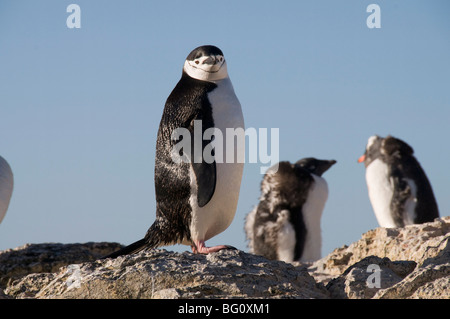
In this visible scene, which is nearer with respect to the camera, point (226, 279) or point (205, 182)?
point (226, 279)

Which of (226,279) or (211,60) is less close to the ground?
(211,60)

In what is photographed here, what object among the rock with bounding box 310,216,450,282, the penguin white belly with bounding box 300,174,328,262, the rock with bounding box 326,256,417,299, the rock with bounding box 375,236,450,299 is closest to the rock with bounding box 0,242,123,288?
the rock with bounding box 310,216,450,282

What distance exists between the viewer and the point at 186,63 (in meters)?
6.79

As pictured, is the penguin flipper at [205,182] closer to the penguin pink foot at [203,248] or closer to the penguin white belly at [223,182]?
the penguin white belly at [223,182]

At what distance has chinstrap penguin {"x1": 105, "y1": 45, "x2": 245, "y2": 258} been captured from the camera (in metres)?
6.21

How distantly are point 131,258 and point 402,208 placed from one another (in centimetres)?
1113

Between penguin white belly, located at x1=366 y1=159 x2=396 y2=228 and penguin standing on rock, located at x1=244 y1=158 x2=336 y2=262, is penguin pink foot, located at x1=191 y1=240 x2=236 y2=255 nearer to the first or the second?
penguin standing on rock, located at x1=244 y1=158 x2=336 y2=262

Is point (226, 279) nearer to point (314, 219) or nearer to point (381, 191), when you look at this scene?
point (314, 219)

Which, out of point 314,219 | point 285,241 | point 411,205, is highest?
point 411,205

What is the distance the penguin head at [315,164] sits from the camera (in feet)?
47.6

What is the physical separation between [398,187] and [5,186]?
26.8 feet

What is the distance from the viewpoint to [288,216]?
42.6 ft

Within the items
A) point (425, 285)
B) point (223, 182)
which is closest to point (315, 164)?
point (223, 182)
